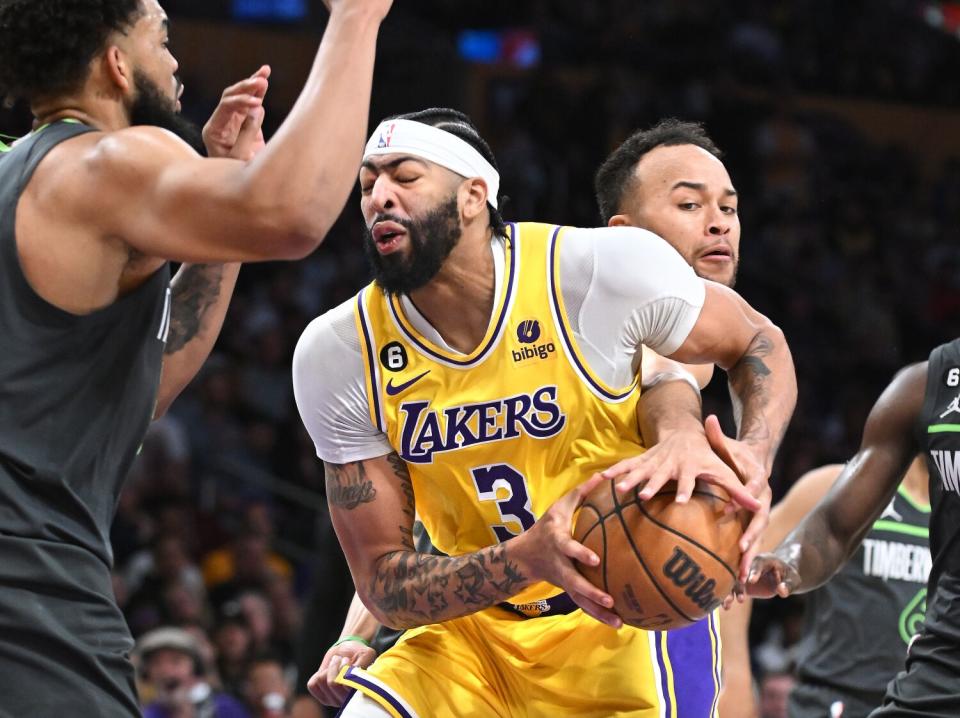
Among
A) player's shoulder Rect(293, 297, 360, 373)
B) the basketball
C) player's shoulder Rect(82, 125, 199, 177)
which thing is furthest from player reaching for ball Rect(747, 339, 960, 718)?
player's shoulder Rect(82, 125, 199, 177)

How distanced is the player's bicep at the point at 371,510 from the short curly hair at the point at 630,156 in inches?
53.8

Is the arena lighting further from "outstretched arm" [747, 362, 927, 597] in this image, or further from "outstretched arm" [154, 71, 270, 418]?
"outstretched arm" [154, 71, 270, 418]

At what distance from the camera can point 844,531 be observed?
4148 mm

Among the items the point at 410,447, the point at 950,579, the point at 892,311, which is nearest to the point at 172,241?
the point at 410,447

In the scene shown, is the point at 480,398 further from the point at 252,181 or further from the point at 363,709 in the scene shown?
the point at 252,181

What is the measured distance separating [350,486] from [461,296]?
0.56 meters

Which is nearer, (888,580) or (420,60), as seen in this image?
(888,580)

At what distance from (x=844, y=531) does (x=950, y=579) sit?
43 cm

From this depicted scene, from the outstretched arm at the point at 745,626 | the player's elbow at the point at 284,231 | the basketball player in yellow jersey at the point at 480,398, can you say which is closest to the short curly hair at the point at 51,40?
the player's elbow at the point at 284,231

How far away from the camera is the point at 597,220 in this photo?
13.6 m

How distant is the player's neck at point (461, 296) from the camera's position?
366cm

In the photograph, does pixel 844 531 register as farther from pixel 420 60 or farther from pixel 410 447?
pixel 420 60

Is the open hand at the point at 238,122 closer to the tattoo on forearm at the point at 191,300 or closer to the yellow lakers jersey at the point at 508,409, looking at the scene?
the tattoo on forearm at the point at 191,300

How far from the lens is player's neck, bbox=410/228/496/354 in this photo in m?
3.66
